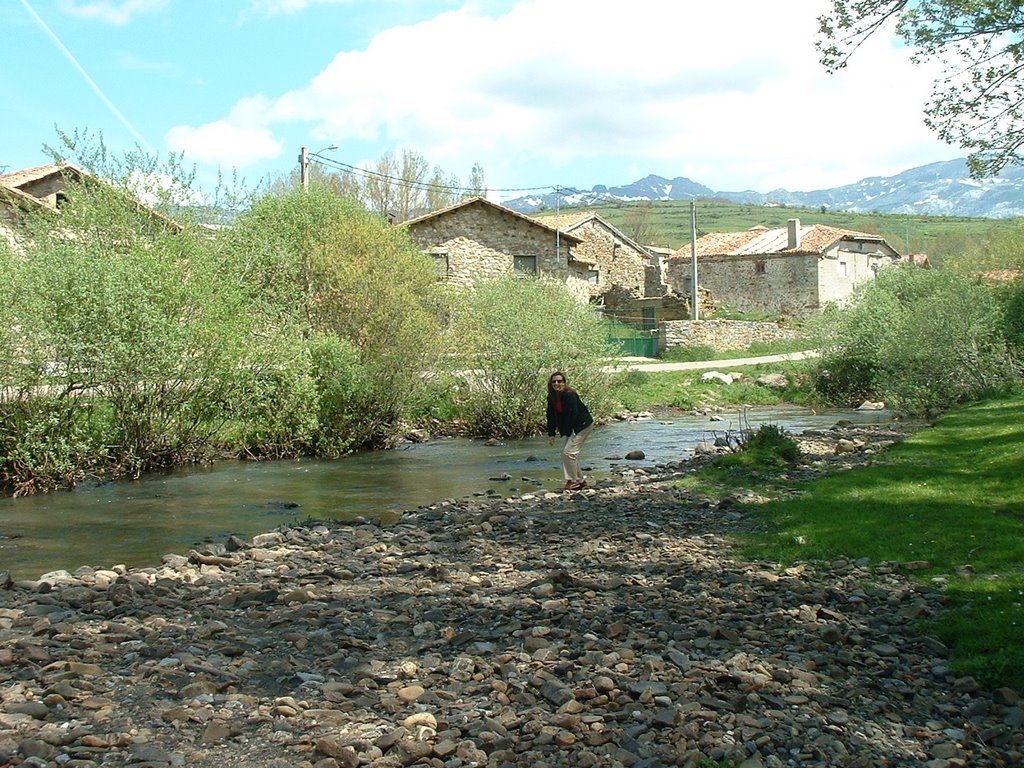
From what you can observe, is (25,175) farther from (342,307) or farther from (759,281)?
(759,281)

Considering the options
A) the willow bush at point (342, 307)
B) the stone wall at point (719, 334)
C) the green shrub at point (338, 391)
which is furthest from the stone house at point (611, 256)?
the green shrub at point (338, 391)

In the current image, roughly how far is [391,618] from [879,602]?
435 centimetres

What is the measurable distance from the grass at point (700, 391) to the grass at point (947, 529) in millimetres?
17765

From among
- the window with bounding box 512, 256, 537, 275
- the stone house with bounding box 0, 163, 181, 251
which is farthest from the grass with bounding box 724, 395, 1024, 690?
the window with bounding box 512, 256, 537, 275

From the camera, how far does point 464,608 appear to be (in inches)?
358

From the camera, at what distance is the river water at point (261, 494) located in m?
14.2

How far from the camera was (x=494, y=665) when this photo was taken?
23.8 ft

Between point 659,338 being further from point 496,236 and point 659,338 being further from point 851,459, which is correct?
point 851,459

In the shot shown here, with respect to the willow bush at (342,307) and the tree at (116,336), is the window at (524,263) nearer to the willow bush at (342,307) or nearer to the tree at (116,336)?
the willow bush at (342,307)

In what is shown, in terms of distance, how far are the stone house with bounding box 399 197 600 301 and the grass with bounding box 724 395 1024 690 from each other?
33.1 m

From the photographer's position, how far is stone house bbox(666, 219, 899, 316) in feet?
201

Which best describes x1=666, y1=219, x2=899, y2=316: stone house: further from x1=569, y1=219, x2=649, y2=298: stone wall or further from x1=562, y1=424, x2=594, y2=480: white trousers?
x1=562, y1=424, x2=594, y2=480: white trousers

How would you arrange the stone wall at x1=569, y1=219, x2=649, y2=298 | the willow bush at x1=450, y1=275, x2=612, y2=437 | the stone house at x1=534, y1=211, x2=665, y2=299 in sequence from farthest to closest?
the stone wall at x1=569, y1=219, x2=649, y2=298 → the stone house at x1=534, y1=211, x2=665, y2=299 → the willow bush at x1=450, y1=275, x2=612, y2=437

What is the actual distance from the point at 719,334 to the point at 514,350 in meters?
24.9
